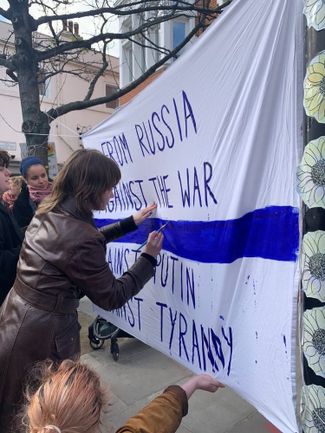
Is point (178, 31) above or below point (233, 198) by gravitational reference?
above

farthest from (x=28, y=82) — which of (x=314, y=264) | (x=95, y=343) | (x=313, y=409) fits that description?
(x=313, y=409)

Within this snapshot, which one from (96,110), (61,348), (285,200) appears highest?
(96,110)

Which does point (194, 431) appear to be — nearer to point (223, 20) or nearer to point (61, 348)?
point (61, 348)

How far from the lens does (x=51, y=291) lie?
165 cm

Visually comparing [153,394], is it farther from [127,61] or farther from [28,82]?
[127,61]

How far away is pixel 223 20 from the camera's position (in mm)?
1484

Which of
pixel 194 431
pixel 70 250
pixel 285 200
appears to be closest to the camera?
pixel 285 200

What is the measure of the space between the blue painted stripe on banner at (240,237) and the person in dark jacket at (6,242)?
901mm

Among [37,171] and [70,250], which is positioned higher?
[37,171]

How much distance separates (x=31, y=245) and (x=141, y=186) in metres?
0.77

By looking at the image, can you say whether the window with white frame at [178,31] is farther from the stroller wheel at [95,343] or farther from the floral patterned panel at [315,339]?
the floral patterned panel at [315,339]

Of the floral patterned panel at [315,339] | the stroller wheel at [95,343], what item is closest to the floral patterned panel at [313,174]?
the floral patterned panel at [315,339]

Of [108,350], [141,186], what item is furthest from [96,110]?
[141,186]

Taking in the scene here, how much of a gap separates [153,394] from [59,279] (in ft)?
6.78
